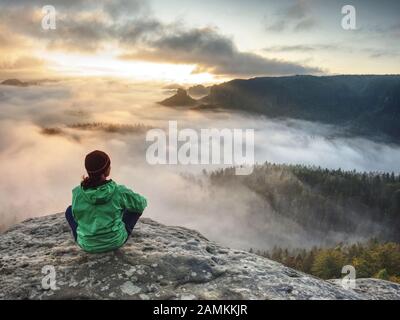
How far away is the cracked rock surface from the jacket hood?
119cm

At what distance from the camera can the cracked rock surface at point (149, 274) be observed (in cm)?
790

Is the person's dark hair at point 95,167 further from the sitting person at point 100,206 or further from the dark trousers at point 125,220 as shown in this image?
the dark trousers at point 125,220

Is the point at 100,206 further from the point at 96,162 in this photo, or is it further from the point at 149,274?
the point at 149,274

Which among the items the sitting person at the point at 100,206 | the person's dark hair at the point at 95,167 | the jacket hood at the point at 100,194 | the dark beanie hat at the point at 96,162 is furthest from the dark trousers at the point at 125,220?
the dark beanie hat at the point at 96,162

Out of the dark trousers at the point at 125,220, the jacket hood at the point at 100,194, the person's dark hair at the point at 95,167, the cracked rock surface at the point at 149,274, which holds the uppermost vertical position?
the person's dark hair at the point at 95,167

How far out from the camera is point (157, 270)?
8500 millimetres

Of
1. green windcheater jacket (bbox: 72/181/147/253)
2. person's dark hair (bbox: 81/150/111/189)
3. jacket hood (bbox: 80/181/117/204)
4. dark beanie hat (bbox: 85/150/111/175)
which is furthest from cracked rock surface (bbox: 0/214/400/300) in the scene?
dark beanie hat (bbox: 85/150/111/175)

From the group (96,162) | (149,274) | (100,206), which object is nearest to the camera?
(149,274)

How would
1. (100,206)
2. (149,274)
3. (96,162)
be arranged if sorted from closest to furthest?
(149,274) → (96,162) → (100,206)

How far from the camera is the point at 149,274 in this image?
8.34 m

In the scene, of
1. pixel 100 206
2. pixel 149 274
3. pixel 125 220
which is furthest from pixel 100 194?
pixel 149 274

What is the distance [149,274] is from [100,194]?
192 centimetres

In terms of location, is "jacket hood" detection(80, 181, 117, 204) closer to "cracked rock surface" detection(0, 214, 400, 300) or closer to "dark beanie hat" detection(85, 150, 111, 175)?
"dark beanie hat" detection(85, 150, 111, 175)
